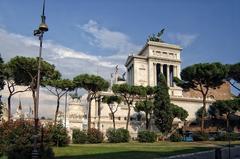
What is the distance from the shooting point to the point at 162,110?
5850 cm

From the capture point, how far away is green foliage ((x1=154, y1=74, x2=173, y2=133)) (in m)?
58.1

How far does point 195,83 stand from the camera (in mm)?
57906

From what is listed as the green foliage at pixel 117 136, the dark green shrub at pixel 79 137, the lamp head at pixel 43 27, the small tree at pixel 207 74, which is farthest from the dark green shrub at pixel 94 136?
the lamp head at pixel 43 27

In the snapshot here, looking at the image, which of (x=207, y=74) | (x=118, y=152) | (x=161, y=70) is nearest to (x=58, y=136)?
(x=118, y=152)

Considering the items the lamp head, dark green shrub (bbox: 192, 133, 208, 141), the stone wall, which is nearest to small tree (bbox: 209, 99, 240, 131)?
dark green shrub (bbox: 192, 133, 208, 141)

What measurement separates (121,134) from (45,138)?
15.2 m

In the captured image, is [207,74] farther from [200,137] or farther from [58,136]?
[58,136]

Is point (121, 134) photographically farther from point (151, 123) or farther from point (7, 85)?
point (151, 123)

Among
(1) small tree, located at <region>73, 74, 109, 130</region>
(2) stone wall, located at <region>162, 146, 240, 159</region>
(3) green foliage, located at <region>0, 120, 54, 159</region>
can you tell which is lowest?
(2) stone wall, located at <region>162, 146, 240, 159</region>

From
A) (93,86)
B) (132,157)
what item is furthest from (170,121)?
(132,157)

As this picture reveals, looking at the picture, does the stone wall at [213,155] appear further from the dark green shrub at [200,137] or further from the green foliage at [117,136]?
the dark green shrub at [200,137]

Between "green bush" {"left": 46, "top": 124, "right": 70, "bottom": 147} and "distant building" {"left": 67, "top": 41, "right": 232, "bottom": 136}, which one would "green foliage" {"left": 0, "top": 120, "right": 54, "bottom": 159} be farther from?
"distant building" {"left": 67, "top": 41, "right": 232, "bottom": 136}

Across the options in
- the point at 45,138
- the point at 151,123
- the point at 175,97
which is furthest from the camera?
the point at 175,97

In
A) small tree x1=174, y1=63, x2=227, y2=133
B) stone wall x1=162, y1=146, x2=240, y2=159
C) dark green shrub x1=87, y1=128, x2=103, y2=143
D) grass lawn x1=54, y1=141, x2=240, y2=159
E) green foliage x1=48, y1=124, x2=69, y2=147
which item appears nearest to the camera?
stone wall x1=162, y1=146, x2=240, y2=159
